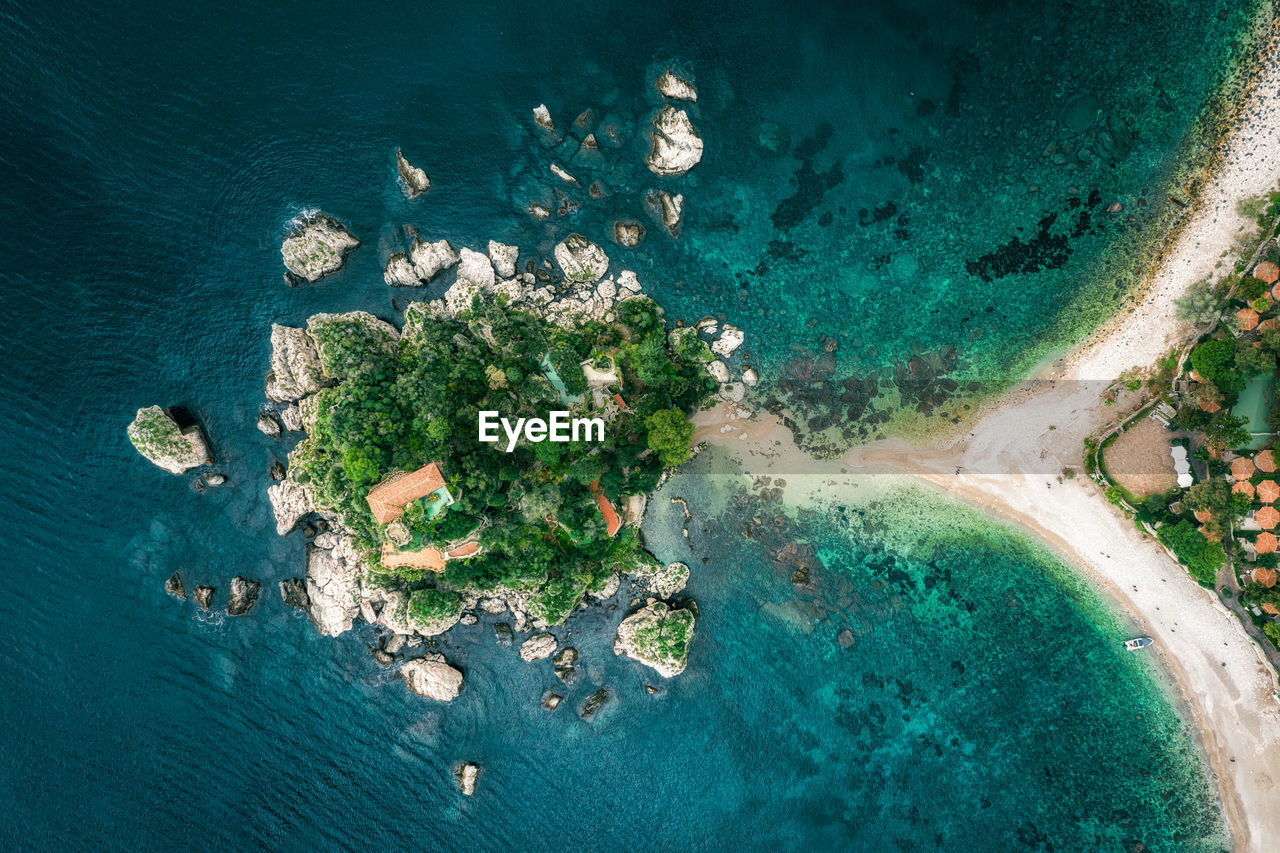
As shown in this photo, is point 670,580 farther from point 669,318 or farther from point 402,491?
point 402,491

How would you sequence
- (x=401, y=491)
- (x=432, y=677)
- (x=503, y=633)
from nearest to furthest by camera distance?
(x=401, y=491) < (x=432, y=677) < (x=503, y=633)

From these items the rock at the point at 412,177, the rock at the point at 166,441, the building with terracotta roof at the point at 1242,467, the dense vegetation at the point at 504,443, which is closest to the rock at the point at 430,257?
the dense vegetation at the point at 504,443

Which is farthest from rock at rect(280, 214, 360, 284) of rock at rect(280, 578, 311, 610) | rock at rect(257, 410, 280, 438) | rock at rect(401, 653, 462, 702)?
rock at rect(401, 653, 462, 702)

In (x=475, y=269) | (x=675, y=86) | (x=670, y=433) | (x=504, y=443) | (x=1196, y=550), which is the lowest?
(x=504, y=443)

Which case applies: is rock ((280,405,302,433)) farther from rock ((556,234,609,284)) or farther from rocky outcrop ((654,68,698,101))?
rocky outcrop ((654,68,698,101))

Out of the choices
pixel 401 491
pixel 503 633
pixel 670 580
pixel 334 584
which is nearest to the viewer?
pixel 401 491

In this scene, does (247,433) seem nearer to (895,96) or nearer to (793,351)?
(793,351)

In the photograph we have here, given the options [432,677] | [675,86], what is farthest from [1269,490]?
[432,677]
